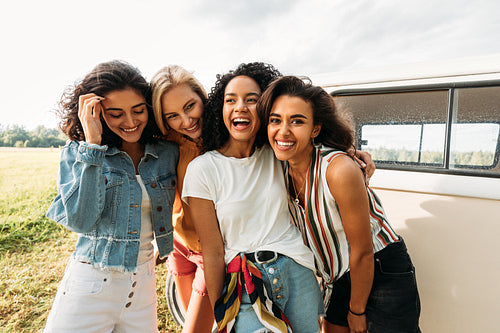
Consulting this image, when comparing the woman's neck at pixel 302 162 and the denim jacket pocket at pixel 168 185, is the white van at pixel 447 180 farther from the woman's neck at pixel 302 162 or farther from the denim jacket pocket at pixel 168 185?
the denim jacket pocket at pixel 168 185

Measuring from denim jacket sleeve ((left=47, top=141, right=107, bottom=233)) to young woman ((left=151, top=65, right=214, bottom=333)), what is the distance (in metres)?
0.48

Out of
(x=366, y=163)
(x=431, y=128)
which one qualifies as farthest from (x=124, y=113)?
(x=431, y=128)

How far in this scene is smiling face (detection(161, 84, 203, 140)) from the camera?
1700 millimetres

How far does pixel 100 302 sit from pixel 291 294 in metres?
1.01

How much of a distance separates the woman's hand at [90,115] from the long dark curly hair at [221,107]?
593mm

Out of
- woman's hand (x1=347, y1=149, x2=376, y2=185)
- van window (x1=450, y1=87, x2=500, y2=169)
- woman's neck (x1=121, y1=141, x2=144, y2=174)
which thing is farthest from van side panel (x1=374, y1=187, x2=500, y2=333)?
woman's neck (x1=121, y1=141, x2=144, y2=174)

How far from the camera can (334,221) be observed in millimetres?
1435

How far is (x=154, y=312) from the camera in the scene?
5.57 feet

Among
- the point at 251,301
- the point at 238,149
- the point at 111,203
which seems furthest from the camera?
the point at 238,149

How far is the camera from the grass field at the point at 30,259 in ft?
9.36

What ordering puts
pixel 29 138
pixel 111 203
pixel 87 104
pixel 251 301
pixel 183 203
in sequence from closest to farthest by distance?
pixel 251 301 < pixel 87 104 < pixel 111 203 < pixel 183 203 < pixel 29 138

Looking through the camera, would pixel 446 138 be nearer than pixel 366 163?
No

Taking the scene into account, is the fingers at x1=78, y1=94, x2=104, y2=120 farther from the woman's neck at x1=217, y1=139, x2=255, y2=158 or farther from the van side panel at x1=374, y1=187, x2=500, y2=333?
the van side panel at x1=374, y1=187, x2=500, y2=333

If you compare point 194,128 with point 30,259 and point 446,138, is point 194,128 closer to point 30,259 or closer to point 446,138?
point 446,138
